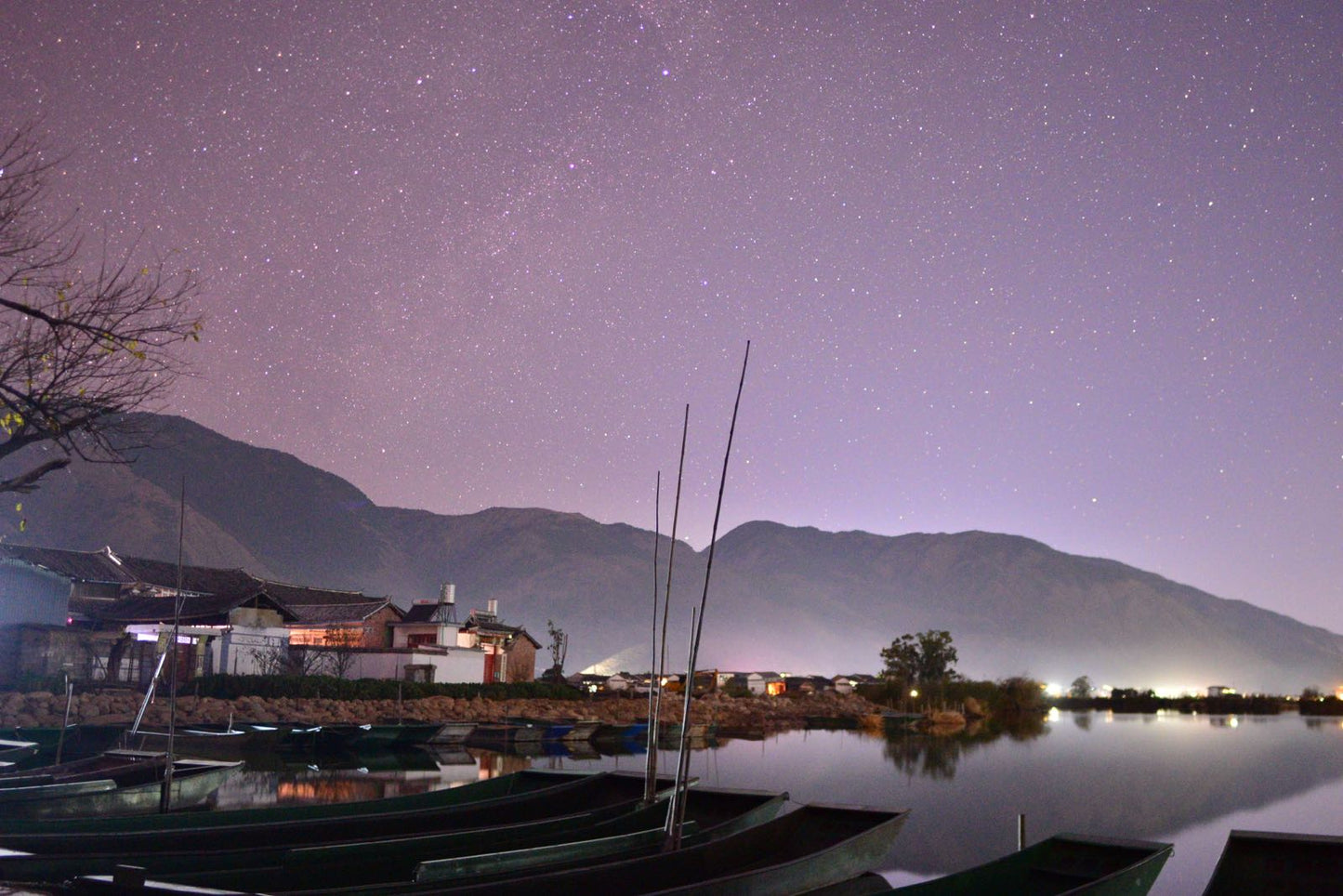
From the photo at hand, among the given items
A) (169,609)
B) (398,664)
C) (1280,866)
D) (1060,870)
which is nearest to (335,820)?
(1060,870)

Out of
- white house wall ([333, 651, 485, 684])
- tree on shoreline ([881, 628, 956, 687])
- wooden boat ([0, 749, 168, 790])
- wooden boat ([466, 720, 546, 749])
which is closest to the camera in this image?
wooden boat ([0, 749, 168, 790])

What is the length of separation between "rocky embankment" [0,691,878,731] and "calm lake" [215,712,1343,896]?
174 inches

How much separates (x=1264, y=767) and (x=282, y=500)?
625 feet

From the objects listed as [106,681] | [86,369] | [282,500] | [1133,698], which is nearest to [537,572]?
[282,500]

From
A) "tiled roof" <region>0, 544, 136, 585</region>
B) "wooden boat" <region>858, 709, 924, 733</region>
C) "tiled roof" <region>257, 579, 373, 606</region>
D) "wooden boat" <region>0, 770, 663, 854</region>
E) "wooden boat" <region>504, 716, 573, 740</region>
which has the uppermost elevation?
"tiled roof" <region>0, 544, 136, 585</region>

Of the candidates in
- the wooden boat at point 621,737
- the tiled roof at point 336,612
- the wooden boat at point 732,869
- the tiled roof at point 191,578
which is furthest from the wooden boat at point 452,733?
the wooden boat at point 732,869

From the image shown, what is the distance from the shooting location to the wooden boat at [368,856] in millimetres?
7594

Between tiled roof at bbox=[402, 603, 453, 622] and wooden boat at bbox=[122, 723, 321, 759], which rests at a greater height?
tiled roof at bbox=[402, 603, 453, 622]

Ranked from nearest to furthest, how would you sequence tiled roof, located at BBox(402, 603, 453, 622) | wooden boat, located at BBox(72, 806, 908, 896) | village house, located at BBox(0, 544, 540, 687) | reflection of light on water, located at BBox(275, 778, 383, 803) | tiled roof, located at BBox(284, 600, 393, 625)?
wooden boat, located at BBox(72, 806, 908, 896) → reflection of light on water, located at BBox(275, 778, 383, 803) → village house, located at BBox(0, 544, 540, 687) → tiled roof, located at BBox(284, 600, 393, 625) → tiled roof, located at BBox(402, 603, 453, 622)

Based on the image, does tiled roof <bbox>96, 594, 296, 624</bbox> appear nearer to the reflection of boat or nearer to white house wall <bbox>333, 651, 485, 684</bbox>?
white house wall <bbox>333, 651, 485, 684</bbox>

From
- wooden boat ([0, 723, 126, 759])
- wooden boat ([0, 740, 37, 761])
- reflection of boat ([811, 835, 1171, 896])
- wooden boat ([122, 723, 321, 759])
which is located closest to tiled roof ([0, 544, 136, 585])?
wooden boat ([122, 723, 321, 759])

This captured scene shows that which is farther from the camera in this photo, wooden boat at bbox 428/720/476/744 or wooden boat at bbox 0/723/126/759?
wooden boat at bbox 428/720/476/744

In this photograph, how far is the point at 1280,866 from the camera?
27.4ft

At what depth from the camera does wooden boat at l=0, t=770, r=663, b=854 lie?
8.77 meters
